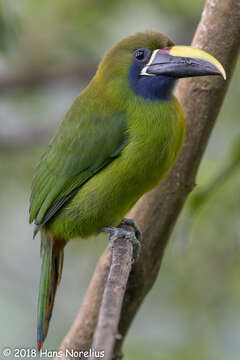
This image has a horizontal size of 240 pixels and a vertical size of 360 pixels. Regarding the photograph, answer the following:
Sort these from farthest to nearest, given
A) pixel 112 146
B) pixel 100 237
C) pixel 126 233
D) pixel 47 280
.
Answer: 1. pixel 100 237
2. pixel 47 280
3. pixel 112 146
4. pixel 126 233

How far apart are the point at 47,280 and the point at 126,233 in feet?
1.61

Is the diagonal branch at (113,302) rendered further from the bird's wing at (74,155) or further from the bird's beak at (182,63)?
the bird's beak at (182,63)

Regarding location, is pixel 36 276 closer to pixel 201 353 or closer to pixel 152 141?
pixel 201 353

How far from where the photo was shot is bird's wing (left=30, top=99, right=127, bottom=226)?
2922 mm

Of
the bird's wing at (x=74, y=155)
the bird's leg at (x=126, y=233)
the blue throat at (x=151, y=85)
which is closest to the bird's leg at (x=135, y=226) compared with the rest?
the bird's leg at (x=126, y=233)

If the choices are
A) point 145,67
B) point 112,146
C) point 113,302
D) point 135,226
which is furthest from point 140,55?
point 113,302

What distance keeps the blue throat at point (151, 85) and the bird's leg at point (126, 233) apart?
56 cm

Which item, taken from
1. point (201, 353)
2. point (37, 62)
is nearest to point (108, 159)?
point (201, 353)

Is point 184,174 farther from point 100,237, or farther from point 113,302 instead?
point 100,237

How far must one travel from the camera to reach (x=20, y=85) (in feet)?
16.2

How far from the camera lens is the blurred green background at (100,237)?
12.5ft

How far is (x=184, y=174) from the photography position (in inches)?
115

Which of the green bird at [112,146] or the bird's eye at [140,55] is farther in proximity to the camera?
the bird's eye at [140,55]

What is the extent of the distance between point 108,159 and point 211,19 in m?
0.74
